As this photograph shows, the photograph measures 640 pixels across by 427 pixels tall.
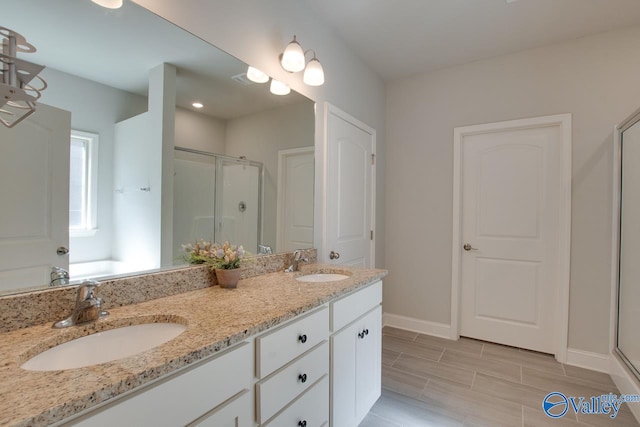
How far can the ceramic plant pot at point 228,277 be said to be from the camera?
1435mm

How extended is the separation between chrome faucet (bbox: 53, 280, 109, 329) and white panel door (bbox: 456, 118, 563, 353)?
9.53ft

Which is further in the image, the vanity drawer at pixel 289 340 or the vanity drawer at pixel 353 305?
the vanity drawer at pixel 353 305

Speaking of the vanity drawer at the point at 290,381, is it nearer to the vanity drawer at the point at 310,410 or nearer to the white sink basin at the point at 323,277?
the vanity drawer at the point at 310,410

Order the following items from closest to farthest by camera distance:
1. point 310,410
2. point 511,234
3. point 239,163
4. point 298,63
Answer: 1. point 310,410
2. point 239,163
3. point 298,63
4. point 511,234

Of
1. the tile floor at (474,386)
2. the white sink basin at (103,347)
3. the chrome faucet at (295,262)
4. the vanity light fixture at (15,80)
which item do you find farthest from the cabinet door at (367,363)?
the vanity light fixture at (15,80)

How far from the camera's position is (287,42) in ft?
6.55

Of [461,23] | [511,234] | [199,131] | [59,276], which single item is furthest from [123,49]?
[511,234]

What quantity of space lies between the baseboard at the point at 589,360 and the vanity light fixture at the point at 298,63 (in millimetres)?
2925

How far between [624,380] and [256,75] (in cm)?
309

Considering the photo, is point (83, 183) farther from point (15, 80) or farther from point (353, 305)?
point (353, 305)

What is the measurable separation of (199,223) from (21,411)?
40.3 inches

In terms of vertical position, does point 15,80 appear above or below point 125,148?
above

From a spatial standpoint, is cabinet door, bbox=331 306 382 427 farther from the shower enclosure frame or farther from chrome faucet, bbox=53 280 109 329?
chrome faucet, bbox=53 280 109 329

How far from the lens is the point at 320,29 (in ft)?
7.55
